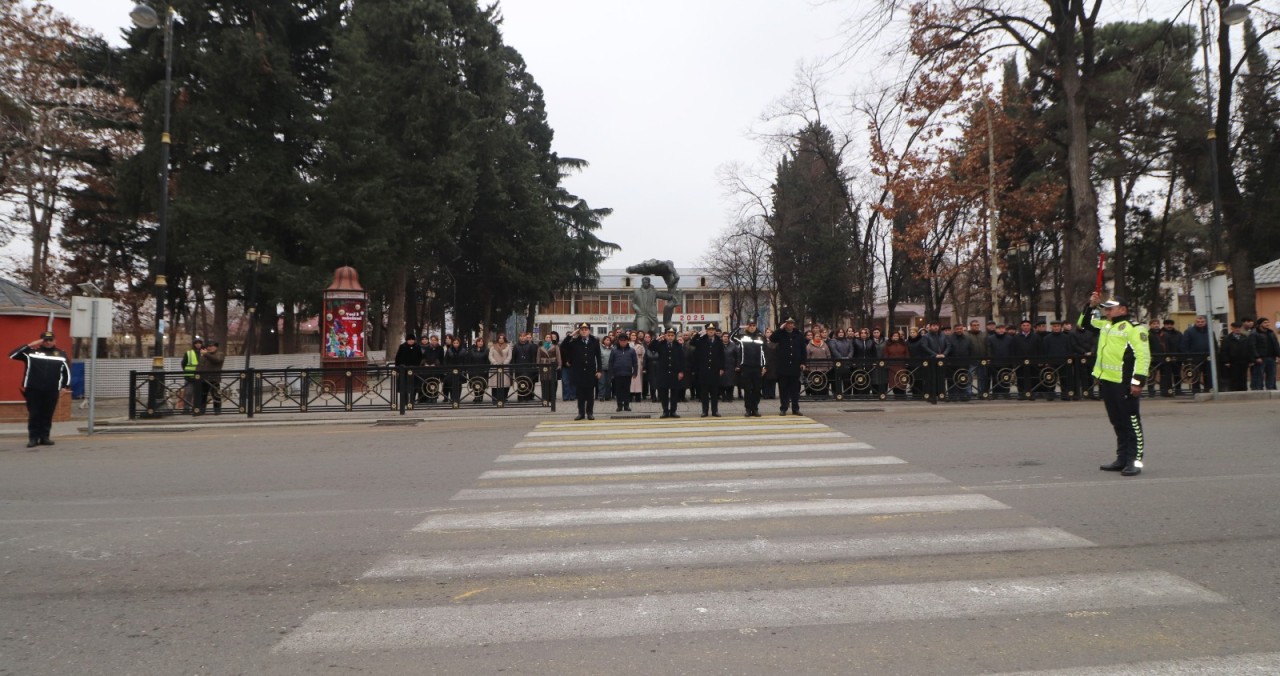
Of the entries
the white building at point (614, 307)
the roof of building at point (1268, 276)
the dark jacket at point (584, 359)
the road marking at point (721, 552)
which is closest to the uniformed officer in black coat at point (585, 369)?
the dark jacket at point (584, 359)

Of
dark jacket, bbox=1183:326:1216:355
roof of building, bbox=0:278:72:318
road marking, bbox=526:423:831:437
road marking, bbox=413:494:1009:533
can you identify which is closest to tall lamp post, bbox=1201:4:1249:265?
dark jacket, bbox=1183:326:1216:355

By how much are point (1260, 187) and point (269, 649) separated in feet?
116

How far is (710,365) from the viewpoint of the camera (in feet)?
54.0

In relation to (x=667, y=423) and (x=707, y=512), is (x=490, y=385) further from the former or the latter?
(x=707, y=512)

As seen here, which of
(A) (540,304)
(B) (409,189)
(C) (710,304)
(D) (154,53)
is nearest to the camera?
(D) (154,53)

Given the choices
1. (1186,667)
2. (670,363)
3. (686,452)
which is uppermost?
(670,363)

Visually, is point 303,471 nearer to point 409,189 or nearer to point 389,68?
point 409,189

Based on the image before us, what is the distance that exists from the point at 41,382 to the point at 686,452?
11.2m

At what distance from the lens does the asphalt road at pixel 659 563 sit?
4.21 meters

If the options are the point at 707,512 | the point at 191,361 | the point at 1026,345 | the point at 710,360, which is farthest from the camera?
the point at 191,361

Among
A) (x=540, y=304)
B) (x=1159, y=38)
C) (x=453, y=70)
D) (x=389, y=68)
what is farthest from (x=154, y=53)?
(x=1159, y=38)

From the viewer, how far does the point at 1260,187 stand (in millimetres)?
29250

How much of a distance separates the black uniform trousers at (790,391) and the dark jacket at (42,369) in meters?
13.1

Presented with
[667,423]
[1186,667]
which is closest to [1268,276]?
[667,423]
